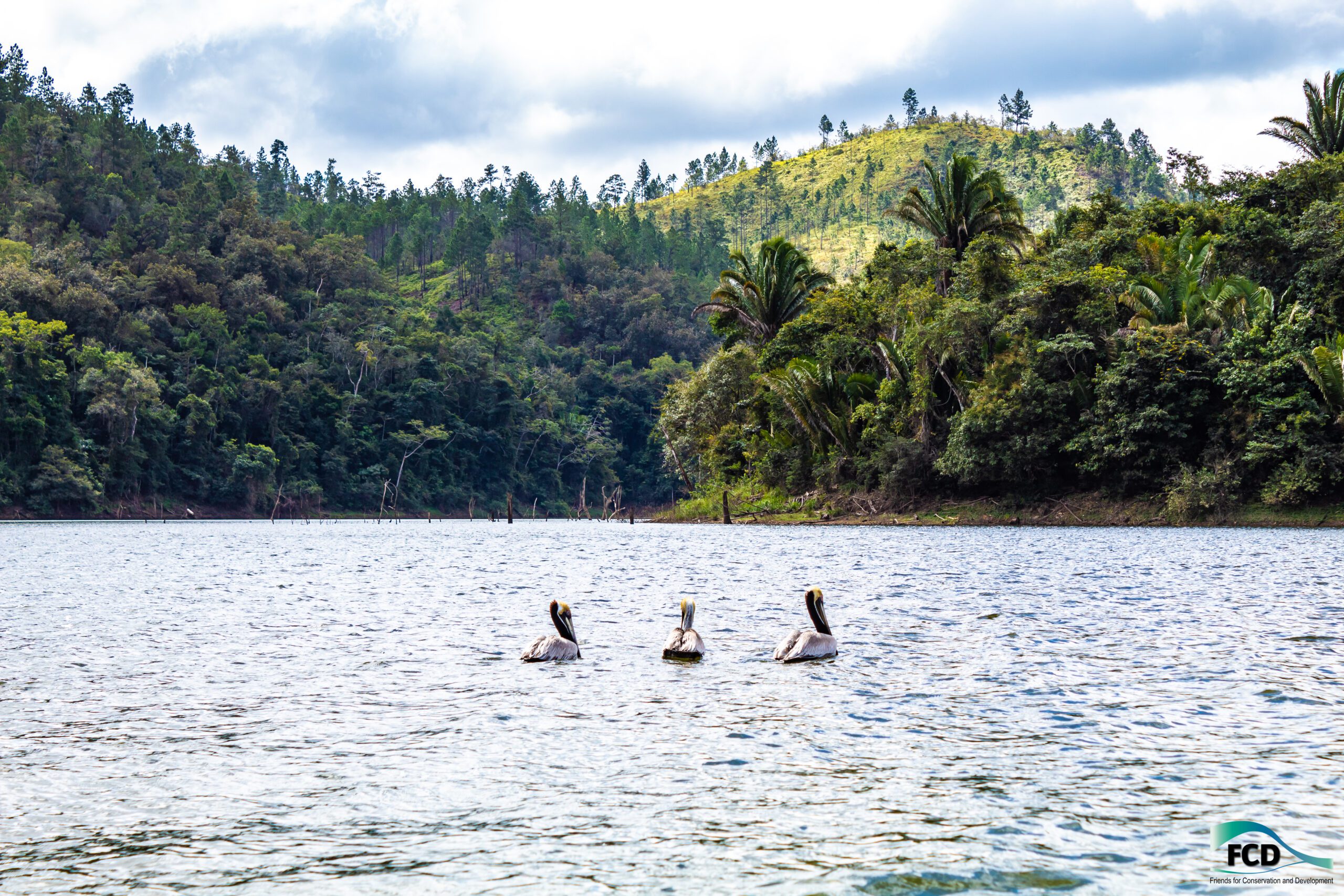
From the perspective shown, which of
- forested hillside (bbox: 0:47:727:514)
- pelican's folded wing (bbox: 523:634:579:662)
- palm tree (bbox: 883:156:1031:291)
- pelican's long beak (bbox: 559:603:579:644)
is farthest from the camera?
forested hillside (bbox: 0:47:727:514)

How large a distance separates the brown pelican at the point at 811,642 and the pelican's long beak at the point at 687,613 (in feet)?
3.87

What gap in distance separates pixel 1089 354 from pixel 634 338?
97994mm

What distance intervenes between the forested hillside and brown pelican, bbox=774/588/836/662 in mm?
73632

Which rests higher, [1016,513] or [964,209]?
[964,209]

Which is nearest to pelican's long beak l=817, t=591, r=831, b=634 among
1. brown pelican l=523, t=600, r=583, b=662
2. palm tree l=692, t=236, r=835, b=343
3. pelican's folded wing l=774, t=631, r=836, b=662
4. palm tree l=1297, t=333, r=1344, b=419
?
pelican's folded wing l=774, t=631, r=836, b=662

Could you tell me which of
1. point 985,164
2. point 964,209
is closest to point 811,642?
point 964,209

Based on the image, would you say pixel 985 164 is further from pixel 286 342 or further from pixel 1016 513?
pixel 1016 513

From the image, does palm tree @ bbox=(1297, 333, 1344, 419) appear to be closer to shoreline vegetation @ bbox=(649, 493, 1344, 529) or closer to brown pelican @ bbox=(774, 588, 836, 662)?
shoreline vegetation @ bbox=(649, 493, 1344, 529)

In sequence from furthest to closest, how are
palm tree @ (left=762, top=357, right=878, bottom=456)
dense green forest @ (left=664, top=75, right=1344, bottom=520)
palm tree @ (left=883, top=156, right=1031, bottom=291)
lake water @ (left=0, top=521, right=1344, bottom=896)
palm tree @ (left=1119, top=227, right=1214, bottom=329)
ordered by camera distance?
palm tree @ (left=762, top=357, right=878, bottom=456), palm tree @ (left=883, top=156, right=1031, bottom=291), palm tree @ (left=1119, top=227, right=1214, bottom=329), dense green forest @ (left=664, top=75, right=1344, bottom=520), lake water @ (left=0, top=521, right=1344, bottom=896)

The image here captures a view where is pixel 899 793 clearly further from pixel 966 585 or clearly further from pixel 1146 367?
pixel 1146 367

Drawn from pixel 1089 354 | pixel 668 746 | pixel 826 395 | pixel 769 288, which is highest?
pixel 769 288

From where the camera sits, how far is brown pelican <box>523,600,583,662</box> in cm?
1176

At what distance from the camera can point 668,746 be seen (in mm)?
7781

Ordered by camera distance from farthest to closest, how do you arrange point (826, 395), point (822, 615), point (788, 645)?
point (826, 395)
point (822, 615)
point (788, 645)
